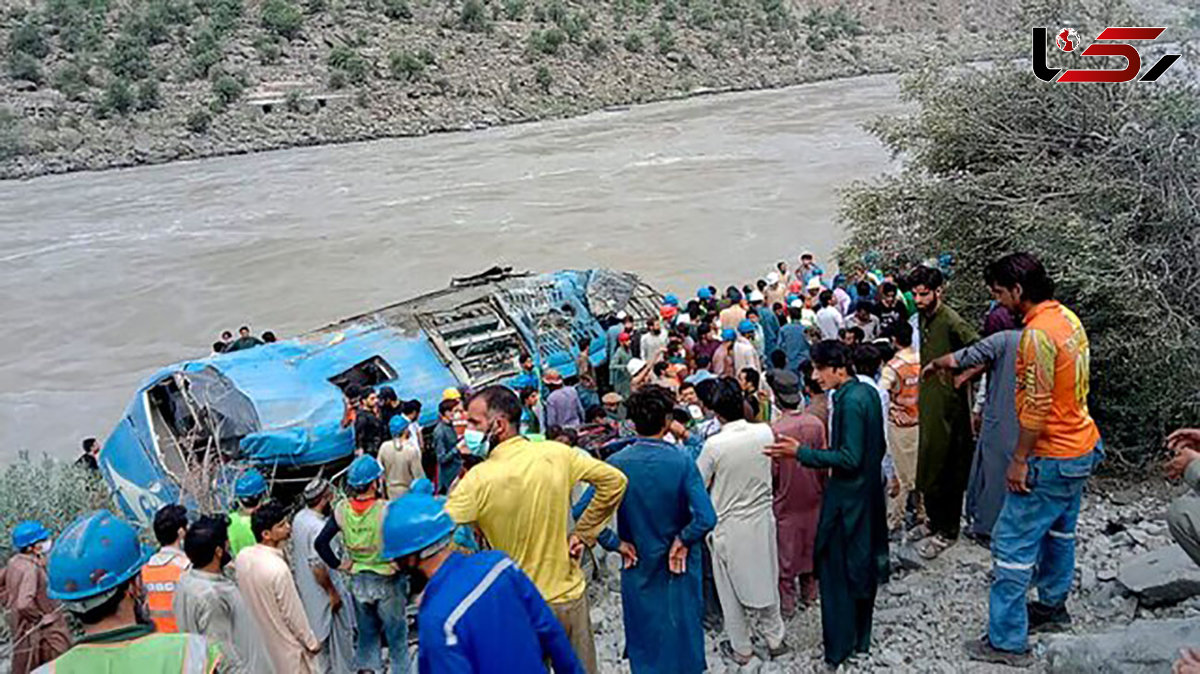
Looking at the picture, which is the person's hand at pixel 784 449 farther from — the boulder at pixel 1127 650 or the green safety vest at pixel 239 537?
the green safety vest at pixel 239 537

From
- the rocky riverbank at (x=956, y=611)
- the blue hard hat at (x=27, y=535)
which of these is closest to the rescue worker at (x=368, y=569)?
the rocky riverbank at (x=956, y=611)

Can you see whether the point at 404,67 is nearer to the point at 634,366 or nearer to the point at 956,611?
the point at 634,366

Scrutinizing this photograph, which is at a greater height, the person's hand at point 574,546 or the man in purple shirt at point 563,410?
the person's hand at point 574,546

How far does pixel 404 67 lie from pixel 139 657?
44924 millimetres

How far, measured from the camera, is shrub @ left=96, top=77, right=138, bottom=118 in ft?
126

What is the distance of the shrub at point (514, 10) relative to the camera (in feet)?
175

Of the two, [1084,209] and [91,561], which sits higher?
[91,561]

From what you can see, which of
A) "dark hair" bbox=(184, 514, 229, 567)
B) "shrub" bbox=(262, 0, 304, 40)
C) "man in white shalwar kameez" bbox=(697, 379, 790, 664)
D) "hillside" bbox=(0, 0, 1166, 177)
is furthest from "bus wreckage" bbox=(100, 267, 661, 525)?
"shrub" bbox=(262, 0, 304, 40)

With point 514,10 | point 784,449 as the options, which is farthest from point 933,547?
point 514,10

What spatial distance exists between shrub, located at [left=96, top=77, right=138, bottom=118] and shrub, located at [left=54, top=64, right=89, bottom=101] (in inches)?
56.1

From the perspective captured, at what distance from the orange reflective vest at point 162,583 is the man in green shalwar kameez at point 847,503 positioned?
2.69 meters

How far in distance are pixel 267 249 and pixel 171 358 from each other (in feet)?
21.7

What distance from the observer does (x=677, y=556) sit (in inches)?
168

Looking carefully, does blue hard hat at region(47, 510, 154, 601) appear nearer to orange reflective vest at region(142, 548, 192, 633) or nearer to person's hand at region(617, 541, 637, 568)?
orange reflective vest at region(142, 548, 192, 633)
